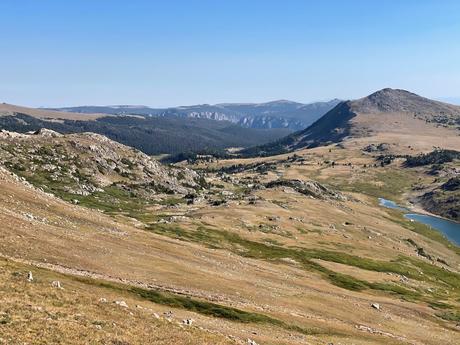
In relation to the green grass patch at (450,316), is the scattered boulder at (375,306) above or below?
above

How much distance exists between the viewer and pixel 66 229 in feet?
247

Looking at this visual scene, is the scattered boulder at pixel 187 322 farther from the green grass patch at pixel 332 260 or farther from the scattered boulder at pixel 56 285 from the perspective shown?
the green grass patch at pixel 332 260

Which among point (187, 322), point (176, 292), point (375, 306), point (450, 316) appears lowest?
point (450, 316)

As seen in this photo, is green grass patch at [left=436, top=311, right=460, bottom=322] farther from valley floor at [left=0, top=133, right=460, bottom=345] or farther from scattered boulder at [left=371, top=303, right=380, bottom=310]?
scattered boulder at [left=371, top=303, right=380, bottom=310]

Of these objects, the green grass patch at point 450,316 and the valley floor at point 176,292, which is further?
the green grass patch at point 450,316

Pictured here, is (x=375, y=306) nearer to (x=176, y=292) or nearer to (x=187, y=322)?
(x=176, y=292)

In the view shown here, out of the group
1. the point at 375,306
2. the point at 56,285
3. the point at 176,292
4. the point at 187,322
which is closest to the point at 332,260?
the point at 375,306

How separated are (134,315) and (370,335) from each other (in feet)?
119

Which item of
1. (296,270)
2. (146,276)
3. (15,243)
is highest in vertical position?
(15,243)

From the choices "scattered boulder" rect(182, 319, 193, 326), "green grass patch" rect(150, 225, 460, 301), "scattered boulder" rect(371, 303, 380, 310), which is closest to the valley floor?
"scattered boulder" rect(371, 303, 380, 310)

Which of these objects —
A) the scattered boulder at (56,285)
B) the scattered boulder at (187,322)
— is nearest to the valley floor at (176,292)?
the scattered boulder at (56,285)

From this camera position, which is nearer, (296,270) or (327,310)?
(327,310)

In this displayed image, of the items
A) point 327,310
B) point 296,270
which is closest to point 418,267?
point 296,270

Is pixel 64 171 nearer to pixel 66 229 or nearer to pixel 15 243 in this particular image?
pixel 66 229
